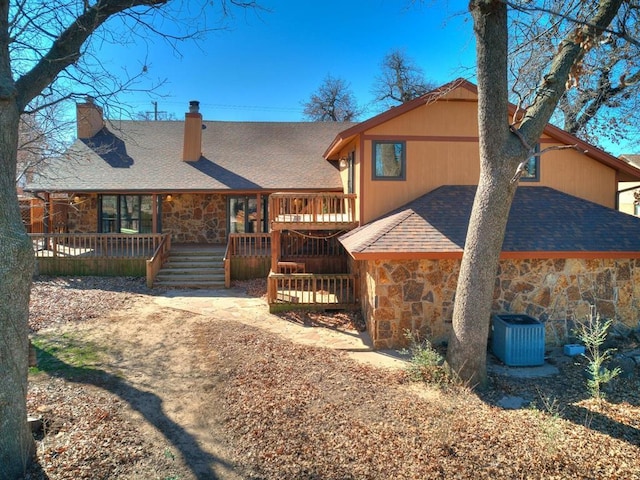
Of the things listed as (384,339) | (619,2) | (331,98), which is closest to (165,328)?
(384,339)

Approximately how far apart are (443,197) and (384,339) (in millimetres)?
4129

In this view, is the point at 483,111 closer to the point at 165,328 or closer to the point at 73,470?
the point at 73,470

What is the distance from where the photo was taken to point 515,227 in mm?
8961

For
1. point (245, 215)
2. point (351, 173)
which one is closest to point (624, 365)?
point (351, 173)

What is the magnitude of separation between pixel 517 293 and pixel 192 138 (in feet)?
46.7

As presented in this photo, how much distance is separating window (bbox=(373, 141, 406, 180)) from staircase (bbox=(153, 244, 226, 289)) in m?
6.44

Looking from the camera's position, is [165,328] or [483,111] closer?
[483,111]

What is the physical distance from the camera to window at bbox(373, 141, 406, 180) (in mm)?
10367

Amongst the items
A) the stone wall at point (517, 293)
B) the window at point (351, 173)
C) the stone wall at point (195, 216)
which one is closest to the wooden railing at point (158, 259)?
the stone wall at point (195, 216)

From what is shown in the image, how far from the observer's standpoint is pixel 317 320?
9.95 meters

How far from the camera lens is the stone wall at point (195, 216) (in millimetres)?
17219

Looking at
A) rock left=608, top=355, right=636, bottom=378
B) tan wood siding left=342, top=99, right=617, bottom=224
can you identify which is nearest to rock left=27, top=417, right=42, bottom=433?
tan wood siding left=342, top=99, right=617, bottom=224

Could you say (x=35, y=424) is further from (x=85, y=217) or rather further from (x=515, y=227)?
(x=85, y=217)

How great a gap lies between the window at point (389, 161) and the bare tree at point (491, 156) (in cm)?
406
